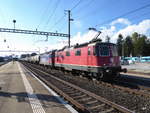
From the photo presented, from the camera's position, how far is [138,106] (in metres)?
7.73

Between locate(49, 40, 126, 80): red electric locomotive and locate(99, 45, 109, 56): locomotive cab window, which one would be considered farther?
locate(99, 45, 109, 56): locomotive cab window

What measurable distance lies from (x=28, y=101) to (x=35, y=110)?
169cm

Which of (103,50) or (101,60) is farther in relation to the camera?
(103,50)

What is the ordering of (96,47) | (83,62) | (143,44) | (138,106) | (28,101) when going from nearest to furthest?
(138,106) → (28,101) → (96,47) → (83,62) → (143,44)

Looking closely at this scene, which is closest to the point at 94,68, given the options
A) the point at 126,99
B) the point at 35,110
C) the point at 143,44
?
the point at 126,99

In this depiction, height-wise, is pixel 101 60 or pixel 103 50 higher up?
pixel 103 50

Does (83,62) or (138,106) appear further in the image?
(83,62)

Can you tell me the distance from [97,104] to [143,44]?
10164 centimetres

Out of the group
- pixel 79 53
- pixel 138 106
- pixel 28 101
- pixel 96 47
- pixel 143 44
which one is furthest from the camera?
pixel 143 44

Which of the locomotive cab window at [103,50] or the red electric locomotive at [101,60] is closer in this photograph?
the red electric locomotive at [101,60]

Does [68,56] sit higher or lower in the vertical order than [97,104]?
higher

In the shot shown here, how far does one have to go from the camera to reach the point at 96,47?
1466cm

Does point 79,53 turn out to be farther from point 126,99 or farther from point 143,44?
point 143,44

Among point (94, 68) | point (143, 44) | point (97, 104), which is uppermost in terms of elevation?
point (143, 44)
